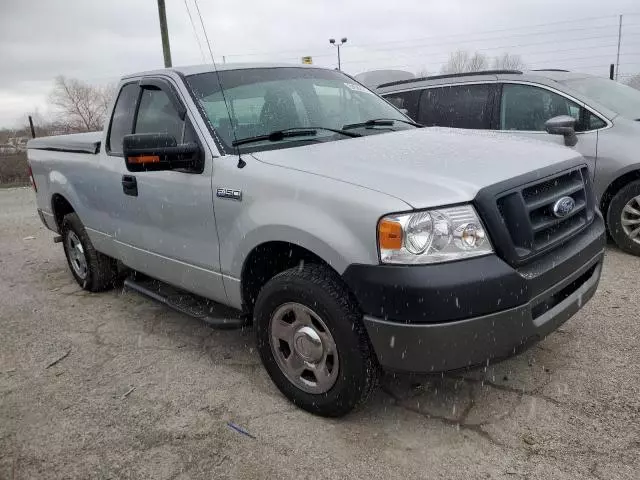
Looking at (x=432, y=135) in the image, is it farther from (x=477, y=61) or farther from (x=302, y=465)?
(x=477, y=61)

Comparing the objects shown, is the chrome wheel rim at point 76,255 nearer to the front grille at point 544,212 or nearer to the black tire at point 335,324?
the black tire at point 335,324

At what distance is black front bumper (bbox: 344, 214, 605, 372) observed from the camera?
2.32m

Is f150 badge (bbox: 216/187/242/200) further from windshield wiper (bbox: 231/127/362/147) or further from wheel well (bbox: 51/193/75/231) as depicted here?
wheel well (bbox: 51/193/75/231)

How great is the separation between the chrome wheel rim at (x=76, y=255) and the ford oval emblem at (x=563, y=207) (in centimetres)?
395

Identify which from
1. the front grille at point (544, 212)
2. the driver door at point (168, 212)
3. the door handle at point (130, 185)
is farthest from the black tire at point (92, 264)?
the front grille at point (544, 212)

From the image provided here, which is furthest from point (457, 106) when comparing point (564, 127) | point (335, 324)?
point (335, 324)

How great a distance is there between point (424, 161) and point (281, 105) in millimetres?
1169

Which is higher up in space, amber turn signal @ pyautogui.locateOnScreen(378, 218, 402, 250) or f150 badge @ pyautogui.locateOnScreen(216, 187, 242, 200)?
f150 badge @ pyautogui.locateOnScreen(216, 187, 242, 200)

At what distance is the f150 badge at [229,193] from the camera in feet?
9.75

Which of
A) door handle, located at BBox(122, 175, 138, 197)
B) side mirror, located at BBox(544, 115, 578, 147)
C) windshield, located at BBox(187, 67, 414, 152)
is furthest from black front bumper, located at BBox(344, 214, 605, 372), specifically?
side mirror, located at BBox(544, 115, 578, 147)

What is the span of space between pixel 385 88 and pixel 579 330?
4306 millimetres

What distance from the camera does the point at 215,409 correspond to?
3047 mm

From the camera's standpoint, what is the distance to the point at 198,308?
3.68 m

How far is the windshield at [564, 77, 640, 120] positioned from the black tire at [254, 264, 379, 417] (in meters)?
4.21
